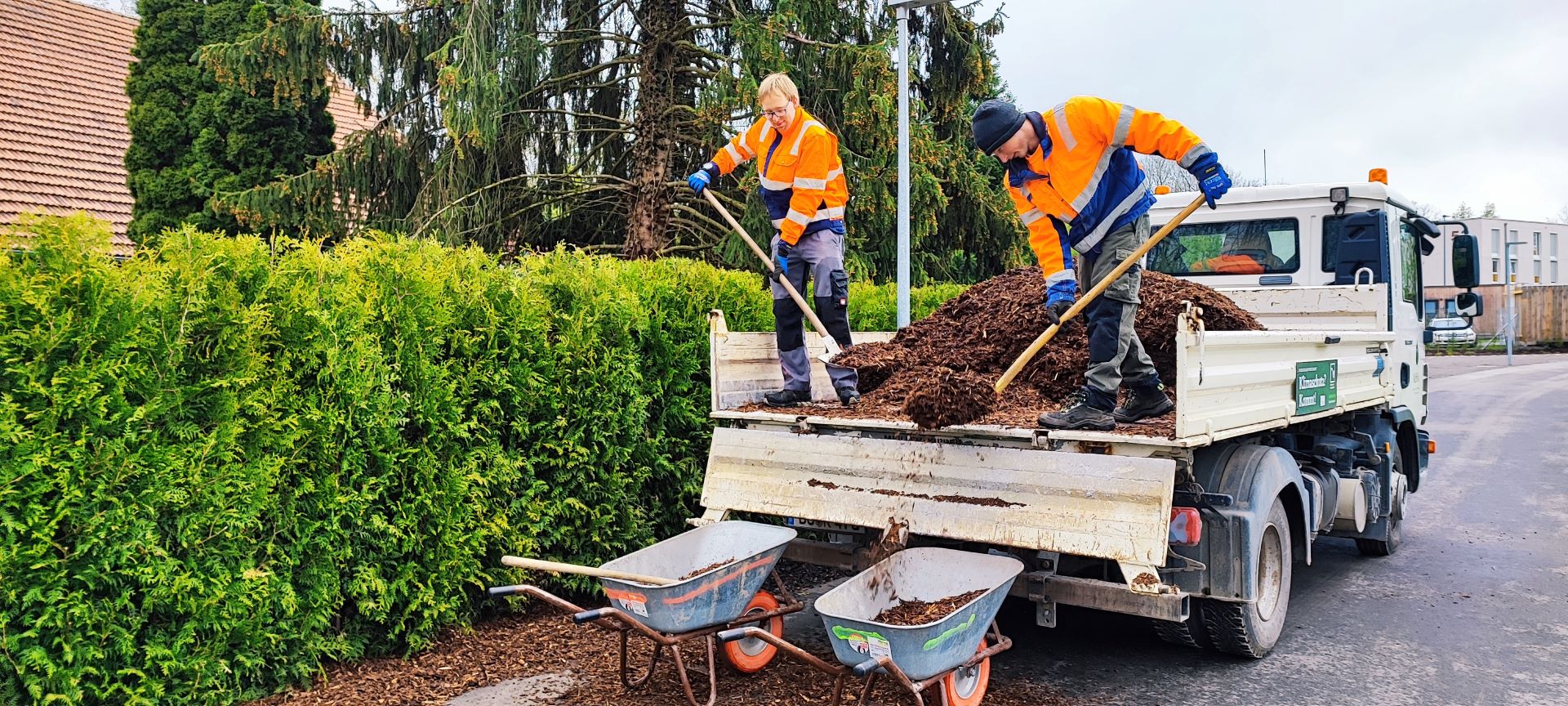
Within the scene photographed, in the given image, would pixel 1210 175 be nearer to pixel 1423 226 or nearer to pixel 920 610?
pixel 920 610

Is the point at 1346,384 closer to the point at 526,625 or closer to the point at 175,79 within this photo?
the point at 526,625

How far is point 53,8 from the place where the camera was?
1531cm

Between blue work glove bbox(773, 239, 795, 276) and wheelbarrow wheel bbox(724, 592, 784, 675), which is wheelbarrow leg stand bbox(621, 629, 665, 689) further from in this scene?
blue work glove bbox(773, 239, 795, 276)

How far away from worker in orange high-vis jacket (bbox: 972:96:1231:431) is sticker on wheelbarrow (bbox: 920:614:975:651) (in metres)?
1.16

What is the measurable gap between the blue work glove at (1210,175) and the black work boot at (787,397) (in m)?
2.24

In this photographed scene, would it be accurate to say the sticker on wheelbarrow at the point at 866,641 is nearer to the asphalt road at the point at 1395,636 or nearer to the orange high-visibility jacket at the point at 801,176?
the asphalt road at the point at 1395,636

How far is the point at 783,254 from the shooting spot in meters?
5.69

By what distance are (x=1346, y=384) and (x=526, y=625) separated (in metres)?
4.63

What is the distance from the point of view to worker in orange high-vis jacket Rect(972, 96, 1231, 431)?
4.46 m

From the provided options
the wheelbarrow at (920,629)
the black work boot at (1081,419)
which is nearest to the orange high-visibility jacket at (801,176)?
the black work boot at (1081,419)

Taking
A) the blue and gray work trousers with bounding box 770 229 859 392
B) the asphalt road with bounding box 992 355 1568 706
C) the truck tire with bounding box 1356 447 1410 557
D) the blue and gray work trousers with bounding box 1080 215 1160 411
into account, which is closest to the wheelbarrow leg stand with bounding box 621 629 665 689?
the asphalt road with bounding box 992 355 1568 706

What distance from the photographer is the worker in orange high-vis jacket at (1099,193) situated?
14.6 ft

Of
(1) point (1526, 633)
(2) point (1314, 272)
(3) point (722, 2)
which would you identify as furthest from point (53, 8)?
(1) point (1526, 633)

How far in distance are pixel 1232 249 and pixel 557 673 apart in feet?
18.6
